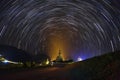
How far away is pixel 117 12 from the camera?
34.4 meters

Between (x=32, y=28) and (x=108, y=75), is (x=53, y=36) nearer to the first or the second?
(x=32, y=28)

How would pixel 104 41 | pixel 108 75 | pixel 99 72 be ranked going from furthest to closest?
pixel 104 41 → pixel 99 72 → pixel 108 75

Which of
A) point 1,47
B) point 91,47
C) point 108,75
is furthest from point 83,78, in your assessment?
point 91,47

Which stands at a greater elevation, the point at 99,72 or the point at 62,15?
the point at 62,15

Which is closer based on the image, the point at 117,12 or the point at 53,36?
the point at 117,12

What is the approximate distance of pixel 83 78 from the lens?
13945 mm

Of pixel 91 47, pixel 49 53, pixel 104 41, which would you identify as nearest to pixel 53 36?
pixel 49 53

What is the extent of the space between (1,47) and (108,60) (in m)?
24.4

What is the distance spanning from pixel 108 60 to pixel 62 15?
4071 centimetres

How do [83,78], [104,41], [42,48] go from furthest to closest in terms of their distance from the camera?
[42,48] → [104,41] → [83,78]

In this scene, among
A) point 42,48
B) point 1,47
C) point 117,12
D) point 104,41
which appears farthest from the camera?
point 42,48

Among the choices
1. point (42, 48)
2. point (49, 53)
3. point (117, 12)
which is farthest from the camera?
point (49, 53)

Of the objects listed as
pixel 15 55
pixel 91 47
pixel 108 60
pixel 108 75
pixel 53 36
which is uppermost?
pixel 53 36

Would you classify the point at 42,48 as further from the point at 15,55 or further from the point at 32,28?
→ the point at 15,55
